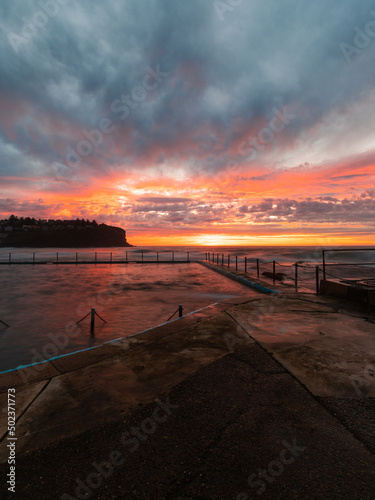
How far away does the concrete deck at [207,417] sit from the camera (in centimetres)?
236

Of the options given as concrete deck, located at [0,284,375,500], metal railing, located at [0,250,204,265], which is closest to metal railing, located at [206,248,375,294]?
concrete deck, located at [0,284,375,500]

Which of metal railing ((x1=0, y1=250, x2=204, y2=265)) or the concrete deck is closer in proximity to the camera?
the concrete deck

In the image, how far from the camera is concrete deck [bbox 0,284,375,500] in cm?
236

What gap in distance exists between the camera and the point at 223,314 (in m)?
8.20

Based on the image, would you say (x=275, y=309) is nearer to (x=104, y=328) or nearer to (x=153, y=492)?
(x=104, y=328)

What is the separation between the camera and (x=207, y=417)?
127 inches

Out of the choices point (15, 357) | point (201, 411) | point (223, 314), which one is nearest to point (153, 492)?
point (201, 411)

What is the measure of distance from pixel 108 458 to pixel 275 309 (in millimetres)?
7039

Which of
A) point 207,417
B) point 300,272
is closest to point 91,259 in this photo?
point 300,272

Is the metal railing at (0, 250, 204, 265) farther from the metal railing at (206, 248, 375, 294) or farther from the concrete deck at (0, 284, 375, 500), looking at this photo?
the concrete deck at (0, 284, 375, 500)

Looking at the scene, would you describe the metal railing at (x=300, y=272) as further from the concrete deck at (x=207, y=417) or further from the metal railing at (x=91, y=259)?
the metal railing at (x=91, y=259)

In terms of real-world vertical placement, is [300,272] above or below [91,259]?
below

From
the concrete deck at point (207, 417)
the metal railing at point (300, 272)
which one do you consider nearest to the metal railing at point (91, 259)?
the metal railing at point (300, 272)

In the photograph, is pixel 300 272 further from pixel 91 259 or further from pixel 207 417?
pixel 91 259
